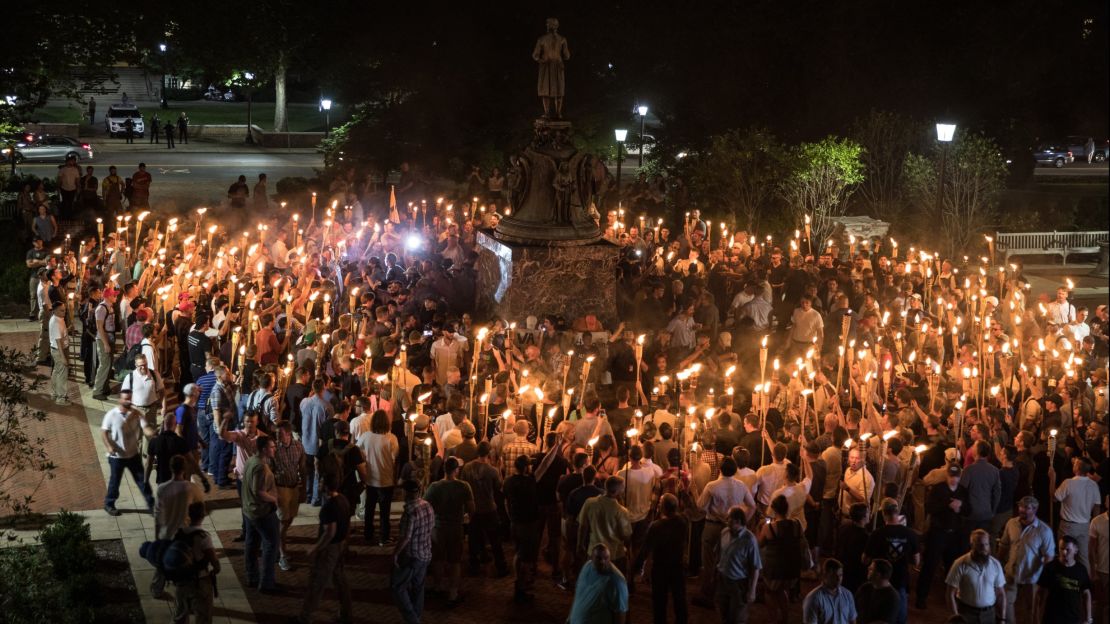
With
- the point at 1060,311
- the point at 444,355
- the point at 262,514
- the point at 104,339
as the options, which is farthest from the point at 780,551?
the point at 104,339

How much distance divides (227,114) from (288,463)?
65.9 metres

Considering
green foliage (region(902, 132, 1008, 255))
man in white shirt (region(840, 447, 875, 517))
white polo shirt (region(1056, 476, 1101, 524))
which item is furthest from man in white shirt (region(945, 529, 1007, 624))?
green foliage (region(902, 132, 1008, 255))

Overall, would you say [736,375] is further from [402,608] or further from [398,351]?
[402,608]

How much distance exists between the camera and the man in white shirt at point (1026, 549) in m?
Result: 11.6

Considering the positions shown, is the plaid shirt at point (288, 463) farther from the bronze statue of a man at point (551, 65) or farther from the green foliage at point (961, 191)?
the green foliage at point (961, 191)

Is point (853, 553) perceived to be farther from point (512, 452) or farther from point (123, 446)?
point (123, 446)

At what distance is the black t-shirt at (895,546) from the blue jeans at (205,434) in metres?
7.92

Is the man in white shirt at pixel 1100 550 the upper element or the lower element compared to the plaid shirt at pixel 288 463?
lower

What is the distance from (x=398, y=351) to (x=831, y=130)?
1047 inches

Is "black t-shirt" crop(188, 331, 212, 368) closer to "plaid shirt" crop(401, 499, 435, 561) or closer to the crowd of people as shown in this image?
the crowd of people

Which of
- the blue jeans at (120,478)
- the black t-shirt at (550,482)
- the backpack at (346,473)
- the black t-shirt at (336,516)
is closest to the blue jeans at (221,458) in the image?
the blue jeans at (120,478)

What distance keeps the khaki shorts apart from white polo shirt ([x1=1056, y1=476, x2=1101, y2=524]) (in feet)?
24.2

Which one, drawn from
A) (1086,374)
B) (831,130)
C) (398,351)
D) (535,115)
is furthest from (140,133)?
(1086,374)

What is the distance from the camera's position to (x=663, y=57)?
138ft
